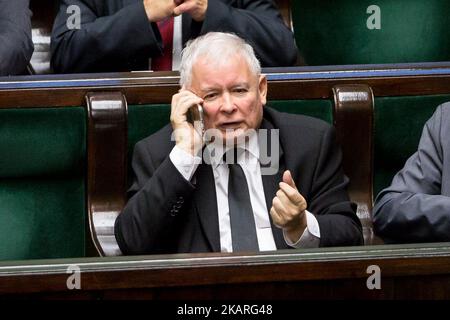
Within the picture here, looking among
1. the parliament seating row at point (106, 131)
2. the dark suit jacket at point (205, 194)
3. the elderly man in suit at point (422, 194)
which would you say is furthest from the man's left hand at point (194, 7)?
the elderly man in suit at point (422, 194)

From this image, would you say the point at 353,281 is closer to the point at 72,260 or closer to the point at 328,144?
the point at 72,260

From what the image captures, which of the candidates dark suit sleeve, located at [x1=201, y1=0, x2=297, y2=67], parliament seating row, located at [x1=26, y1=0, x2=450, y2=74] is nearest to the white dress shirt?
dark suit sleeve, located at [x1=201, y1=0, x2=297, y2=67]

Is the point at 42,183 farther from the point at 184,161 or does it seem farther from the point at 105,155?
the point at 184,161

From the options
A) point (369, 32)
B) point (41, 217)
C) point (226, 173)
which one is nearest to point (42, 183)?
point (41, 217)

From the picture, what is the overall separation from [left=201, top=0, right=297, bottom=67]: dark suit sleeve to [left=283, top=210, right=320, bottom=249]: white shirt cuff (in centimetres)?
40

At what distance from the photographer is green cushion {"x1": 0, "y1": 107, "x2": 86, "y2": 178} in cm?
136

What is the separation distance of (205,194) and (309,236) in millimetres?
138

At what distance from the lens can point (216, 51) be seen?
1265 millimetres

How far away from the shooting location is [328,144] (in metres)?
1.32

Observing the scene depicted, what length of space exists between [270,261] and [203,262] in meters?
0.06

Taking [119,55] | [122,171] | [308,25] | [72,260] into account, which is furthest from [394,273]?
[308,25]

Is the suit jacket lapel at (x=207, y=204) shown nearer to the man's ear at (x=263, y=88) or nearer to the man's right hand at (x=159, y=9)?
the man's ear at (x=263, y=88)

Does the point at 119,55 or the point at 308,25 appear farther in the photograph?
the point at 308,25

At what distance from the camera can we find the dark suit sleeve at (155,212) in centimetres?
122
